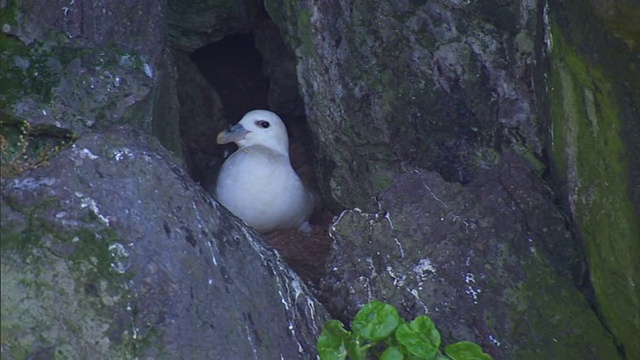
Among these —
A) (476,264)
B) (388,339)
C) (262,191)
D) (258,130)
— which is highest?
(476,264)

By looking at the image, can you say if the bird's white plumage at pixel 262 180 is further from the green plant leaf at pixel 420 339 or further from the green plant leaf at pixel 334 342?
the green plant leaf at pixel 420 339

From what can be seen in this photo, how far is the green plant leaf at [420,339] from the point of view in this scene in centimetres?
440

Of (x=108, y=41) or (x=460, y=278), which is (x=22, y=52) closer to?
(x=108, y=41)

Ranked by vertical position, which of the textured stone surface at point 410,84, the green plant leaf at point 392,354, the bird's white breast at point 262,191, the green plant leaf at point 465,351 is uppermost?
the textured stone surface at point 410,84

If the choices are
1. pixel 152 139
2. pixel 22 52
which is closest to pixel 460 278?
pixel 152 139

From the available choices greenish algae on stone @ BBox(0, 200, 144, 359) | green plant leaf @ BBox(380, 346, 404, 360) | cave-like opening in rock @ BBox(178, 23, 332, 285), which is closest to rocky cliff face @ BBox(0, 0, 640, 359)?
greenish algae on stone @ BBox(0, 200, 144, 359)

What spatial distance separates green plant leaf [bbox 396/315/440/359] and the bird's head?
7.16 ft

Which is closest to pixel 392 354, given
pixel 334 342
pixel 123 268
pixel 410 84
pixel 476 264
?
pixel 334 342

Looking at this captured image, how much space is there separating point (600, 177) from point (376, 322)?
1.00 metres

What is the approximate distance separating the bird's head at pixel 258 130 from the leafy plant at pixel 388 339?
6.58ft

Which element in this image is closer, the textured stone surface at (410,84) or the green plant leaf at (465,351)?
the green plant leaf at (465,351)

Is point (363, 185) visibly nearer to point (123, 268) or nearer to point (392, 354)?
point (392, 354)

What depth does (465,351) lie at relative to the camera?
4.46m

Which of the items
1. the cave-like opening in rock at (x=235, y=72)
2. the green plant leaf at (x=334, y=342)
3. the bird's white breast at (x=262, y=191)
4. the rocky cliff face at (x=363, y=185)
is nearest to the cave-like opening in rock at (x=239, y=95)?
the cave-like opening in rock at (x=235, y=72)
